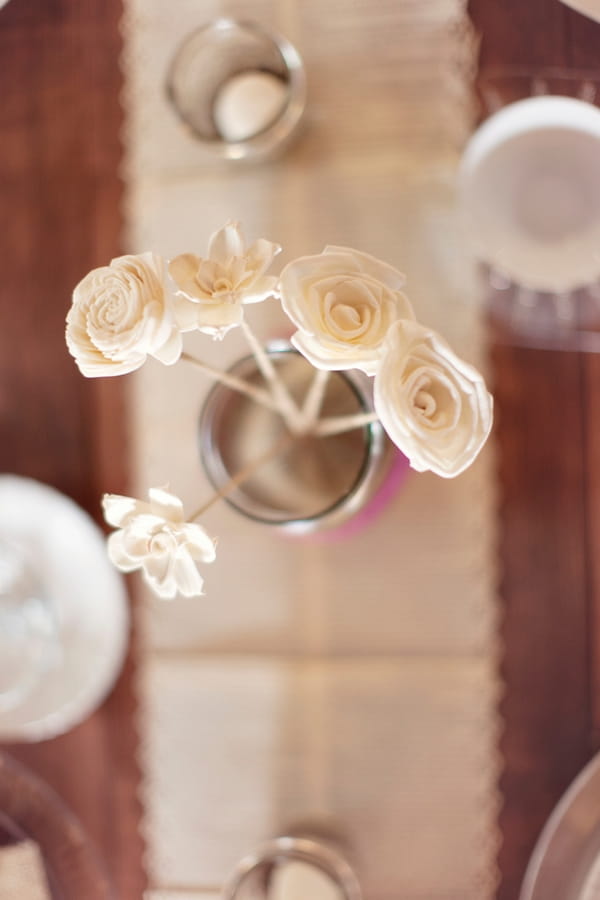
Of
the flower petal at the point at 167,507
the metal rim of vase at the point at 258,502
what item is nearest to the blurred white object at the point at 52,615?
the metal rim of vase at the point at 258,502

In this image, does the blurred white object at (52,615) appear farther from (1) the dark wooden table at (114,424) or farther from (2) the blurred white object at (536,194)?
(2) the blurred white object at (536,194)

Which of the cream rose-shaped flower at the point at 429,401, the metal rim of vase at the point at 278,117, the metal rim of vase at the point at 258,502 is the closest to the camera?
the cream rose-shaped flower at the point at 429,401

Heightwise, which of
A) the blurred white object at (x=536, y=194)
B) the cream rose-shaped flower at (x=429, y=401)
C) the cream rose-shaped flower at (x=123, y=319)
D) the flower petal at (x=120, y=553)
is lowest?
the flower petal at (x=120, y=553)

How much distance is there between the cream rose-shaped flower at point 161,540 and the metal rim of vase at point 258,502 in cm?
11

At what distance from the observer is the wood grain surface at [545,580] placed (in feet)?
1.95

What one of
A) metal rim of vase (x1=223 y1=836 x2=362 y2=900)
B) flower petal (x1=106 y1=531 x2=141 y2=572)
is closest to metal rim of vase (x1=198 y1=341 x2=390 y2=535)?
flower petal (x1=106 y1=531 x2=141 y2=572)

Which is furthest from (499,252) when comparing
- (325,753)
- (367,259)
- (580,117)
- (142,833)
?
(142,833)

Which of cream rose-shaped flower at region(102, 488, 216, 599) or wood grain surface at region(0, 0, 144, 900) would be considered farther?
wood grain surface at region(0, 0, 144, 900)

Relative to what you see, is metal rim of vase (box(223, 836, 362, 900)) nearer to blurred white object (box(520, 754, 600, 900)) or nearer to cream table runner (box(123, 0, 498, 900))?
cream table runner (box(123, 0, 498, 900))

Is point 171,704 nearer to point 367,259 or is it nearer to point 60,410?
point 60,410

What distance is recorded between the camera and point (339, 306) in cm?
32

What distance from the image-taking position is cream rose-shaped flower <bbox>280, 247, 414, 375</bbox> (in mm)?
322

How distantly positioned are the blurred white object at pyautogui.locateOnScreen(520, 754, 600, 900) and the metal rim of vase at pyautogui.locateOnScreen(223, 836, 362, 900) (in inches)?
5.2

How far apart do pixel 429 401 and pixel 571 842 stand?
0.41 meters
